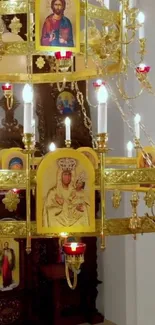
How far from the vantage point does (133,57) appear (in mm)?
5102

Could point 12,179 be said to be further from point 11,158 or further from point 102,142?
point 11,158

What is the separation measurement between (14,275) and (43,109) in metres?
1.80

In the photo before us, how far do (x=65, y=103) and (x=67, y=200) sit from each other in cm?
392

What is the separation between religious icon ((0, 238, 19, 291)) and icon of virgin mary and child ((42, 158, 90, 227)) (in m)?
3.46

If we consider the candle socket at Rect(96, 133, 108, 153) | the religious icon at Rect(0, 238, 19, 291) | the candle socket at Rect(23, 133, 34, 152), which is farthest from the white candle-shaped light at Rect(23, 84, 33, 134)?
the religious icon at Rect(0, 238, 19, 291)

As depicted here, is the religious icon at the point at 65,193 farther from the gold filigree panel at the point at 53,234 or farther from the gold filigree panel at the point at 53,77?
the gold filigree panel at the point at 53,77

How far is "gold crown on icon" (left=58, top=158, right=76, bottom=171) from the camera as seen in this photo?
192cm

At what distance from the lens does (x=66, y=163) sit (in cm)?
192

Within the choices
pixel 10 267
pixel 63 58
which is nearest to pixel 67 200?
pixel 63 58

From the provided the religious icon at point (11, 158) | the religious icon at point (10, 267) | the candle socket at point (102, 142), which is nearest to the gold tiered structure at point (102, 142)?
the candle socket at point (102, 142)

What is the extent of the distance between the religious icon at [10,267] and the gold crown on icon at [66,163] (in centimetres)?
349

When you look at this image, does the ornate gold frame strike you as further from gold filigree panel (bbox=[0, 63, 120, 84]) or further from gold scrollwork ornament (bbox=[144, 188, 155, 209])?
gold scrollwork ornament (bbox=[144, 188, 155, 209])

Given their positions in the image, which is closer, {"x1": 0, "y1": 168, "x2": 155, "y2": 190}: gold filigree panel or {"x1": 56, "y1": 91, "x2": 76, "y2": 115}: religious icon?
{"x1": 0, "y1": 168, "x2": 155, "y2": 190}: gold filigree panel

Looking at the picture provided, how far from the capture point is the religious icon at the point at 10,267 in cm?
531
